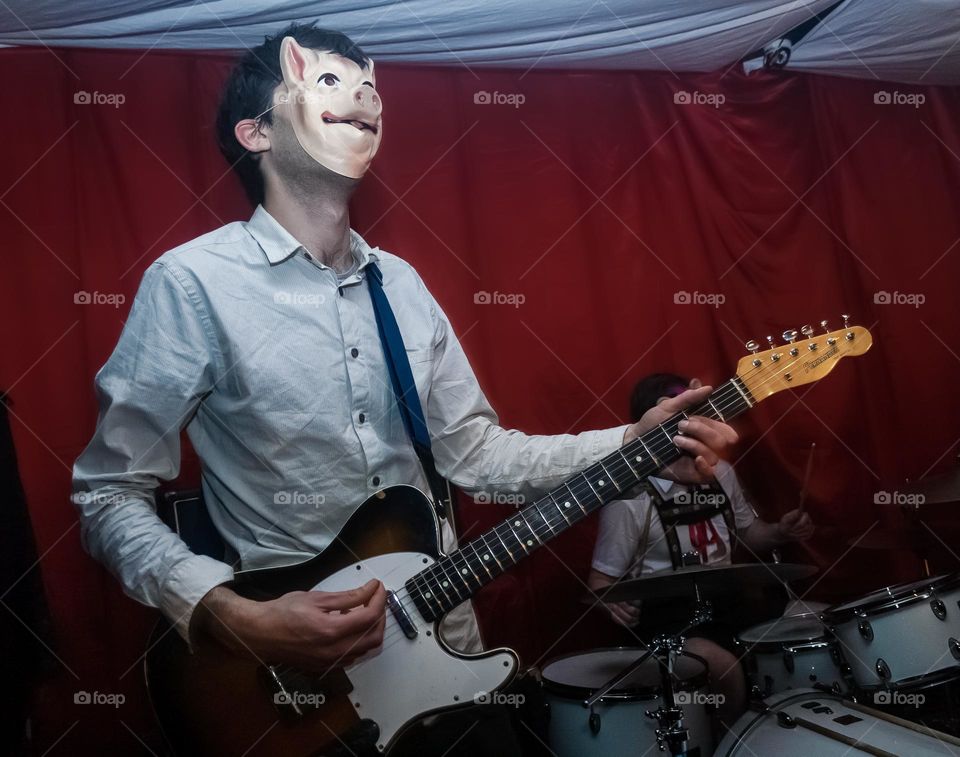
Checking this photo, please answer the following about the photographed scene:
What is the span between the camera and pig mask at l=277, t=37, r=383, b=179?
1785mm

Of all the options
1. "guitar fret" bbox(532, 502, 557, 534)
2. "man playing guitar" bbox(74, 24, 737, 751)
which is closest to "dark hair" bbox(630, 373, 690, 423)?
"man playing guitar" bbox(74, 24, 737, 751)

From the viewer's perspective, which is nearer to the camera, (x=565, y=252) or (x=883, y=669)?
(x=883, y=669)

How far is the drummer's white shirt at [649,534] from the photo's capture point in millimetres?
2035

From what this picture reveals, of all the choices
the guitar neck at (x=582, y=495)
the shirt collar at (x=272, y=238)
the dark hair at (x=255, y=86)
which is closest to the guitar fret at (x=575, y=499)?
the guitar neck at (x=582, y=495)

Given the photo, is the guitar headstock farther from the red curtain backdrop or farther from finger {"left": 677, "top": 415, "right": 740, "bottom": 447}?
the red curtain backdrop

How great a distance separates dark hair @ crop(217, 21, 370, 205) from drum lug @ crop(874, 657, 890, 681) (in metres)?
1.64

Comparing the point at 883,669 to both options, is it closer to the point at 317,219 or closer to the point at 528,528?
the point at 528,528

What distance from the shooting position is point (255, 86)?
1825 mm

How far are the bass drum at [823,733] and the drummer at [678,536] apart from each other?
0.27 meters

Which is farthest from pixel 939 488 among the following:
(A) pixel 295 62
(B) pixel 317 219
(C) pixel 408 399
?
(A) pixel 295 62

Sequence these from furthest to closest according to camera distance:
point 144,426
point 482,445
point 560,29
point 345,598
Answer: point 560,29 < point 482,445 < point 144,426 < point 345,598

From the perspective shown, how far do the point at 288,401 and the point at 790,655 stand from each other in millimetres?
1277

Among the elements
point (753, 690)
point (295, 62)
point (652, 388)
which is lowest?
point (753, 690)

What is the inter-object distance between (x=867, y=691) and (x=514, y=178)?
1415 millimetres
